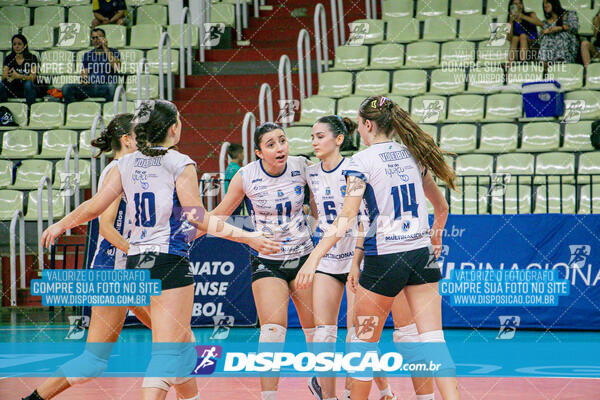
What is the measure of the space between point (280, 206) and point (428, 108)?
7004 millimetres

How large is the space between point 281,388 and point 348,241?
59.3 inches

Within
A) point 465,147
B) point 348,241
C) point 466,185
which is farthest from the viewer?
point 465,147

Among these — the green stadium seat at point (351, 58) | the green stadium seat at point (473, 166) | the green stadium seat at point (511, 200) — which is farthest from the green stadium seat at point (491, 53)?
the green stadium seat at point (511, 200)

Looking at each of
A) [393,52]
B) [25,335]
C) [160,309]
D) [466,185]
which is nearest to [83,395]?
[160,309]

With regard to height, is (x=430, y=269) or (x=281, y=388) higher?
(x=430, y=269)

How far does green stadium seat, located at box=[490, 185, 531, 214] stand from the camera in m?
10.5

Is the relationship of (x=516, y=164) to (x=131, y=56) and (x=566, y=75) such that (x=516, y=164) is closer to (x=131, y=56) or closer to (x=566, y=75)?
(x=566, y=75)

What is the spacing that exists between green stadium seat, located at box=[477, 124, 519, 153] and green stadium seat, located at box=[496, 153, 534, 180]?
15.0 inches

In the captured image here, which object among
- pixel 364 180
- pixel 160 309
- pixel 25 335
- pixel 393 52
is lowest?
pixel 25 335

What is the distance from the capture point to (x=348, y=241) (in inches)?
213

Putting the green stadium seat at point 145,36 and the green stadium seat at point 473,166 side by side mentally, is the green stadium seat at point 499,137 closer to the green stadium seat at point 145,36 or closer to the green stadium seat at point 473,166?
the green stadium seat at point 473,166

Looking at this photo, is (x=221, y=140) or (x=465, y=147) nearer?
(x=465, y=147)

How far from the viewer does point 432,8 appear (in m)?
14.3

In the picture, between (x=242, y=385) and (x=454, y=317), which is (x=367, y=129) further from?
(x=454, y=317)
